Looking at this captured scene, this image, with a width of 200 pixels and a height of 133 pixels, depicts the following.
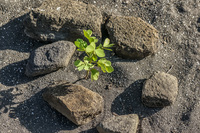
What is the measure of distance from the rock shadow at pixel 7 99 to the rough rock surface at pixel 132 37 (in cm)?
119

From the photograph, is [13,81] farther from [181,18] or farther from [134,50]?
[181,18]

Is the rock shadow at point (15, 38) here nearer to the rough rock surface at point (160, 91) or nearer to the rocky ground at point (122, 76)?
the rocky ground at point (122, 76)

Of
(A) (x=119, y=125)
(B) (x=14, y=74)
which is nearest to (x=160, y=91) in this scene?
(A) (x=119, y=125)

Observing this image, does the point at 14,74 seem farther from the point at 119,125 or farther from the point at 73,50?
the point at 119,125

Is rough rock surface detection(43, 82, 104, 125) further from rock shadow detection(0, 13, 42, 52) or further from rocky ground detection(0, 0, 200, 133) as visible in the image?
rock shadow detection(0, 13, 42, 52)

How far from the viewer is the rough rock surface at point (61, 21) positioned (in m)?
2.87

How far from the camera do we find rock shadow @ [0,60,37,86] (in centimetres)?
288

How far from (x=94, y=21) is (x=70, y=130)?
118cm

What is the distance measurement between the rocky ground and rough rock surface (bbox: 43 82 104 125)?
0.34 feet

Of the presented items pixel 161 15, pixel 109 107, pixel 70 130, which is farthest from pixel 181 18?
pixel 70 130

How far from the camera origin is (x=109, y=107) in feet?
9.25

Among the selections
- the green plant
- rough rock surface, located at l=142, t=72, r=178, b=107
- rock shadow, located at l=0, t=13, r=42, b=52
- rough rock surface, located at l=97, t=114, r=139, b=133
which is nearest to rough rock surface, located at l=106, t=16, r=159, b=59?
rough rock surface, located at l=142, t=72, r=178, b=107

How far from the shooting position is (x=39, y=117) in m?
2.74

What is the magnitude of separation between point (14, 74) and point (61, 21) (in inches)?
30.1
